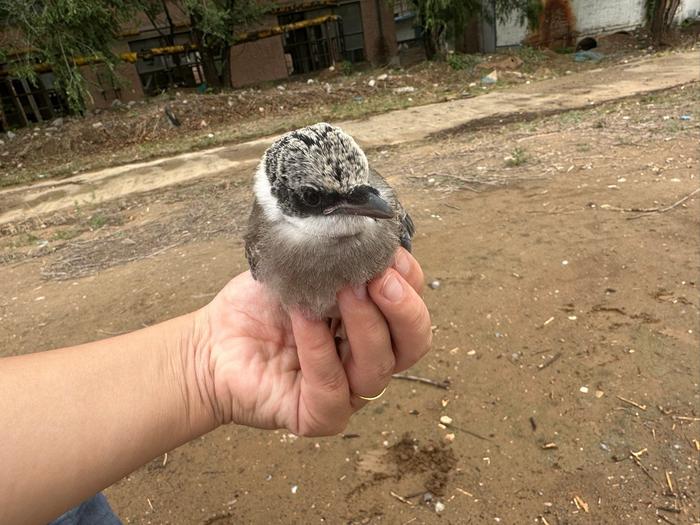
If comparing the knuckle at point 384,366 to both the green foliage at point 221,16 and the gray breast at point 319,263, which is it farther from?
the green foliage at point 221,16

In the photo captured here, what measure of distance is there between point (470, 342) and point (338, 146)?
2.89 m

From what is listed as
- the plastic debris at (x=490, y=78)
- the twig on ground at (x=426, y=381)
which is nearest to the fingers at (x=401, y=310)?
the twig on ground at (x=426, y=381)

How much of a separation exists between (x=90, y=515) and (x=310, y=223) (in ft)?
6.39

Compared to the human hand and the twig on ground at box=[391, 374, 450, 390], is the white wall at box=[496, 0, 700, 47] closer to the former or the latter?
the twig on ground at box=[391, 374, 450, 390]

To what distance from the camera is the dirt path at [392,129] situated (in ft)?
38.8

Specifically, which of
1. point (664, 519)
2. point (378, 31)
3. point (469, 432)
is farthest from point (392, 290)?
point (378, 31)

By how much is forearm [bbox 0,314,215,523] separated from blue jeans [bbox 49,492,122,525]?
1.81 ft

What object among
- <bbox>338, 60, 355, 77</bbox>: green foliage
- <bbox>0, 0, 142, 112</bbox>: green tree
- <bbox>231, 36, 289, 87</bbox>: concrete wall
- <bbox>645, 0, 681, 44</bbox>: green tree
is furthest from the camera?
<bbox>231, 36, 289, 87</bbox>: concrete wall

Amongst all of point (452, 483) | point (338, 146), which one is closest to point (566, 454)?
point (452, 483)

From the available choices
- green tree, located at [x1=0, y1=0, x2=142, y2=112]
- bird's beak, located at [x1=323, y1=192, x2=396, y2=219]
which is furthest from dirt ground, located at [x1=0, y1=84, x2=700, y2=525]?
green tree, located at [x1=0, y1=0, x2=142, y2=112]

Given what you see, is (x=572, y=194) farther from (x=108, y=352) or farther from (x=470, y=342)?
Answer: (x=108, y=352)

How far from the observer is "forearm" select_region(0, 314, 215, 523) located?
194 cm

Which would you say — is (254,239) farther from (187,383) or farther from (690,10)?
(690,10)

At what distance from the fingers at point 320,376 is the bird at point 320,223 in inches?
4.7
